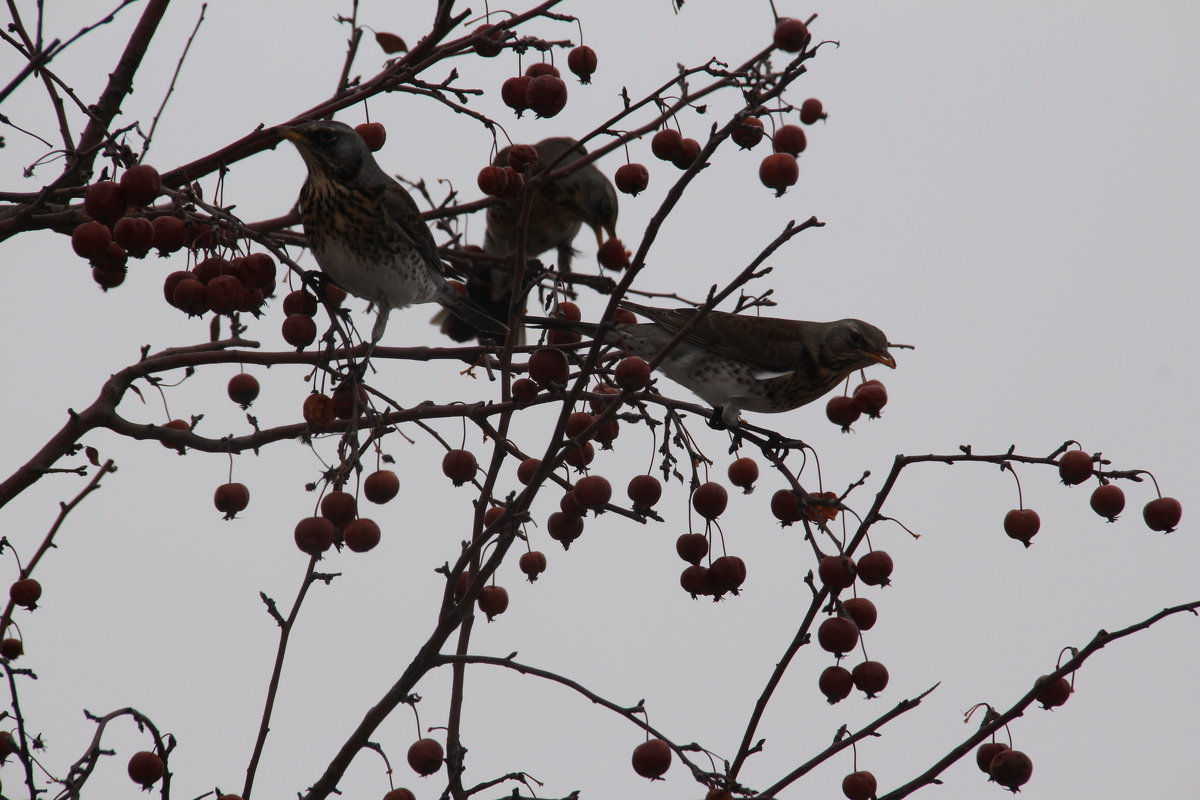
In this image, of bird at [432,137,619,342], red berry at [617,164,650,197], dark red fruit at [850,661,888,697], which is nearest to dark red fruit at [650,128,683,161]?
red berry at [617,164,650,197]

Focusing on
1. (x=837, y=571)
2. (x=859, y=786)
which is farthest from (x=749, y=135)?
(x=859, y=786)

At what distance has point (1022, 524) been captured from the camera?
292 centimetres

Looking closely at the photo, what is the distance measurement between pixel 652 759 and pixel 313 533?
92 cm

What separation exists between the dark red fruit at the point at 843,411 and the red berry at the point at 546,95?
124 centimetres

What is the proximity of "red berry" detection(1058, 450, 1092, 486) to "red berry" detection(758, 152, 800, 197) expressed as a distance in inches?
39.5

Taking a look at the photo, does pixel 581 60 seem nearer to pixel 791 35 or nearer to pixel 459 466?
pixel 791 35

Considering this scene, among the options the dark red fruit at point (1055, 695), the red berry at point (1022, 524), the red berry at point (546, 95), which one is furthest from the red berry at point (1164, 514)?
the red berry at point (546, 95)

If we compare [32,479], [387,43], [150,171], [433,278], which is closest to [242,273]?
[150,171]

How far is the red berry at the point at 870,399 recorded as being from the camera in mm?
3352

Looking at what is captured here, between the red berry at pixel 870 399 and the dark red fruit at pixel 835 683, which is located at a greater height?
the red berry at pixel 870 399

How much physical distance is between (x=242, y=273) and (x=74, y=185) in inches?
16.9

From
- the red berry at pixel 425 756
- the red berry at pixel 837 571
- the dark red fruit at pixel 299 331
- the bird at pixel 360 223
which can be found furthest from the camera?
the bird at pixel 360 223

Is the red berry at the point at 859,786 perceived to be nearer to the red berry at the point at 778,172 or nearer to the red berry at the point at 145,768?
the red berry at the point at 778,172

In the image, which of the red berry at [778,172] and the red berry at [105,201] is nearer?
the red berry at [105,201]
